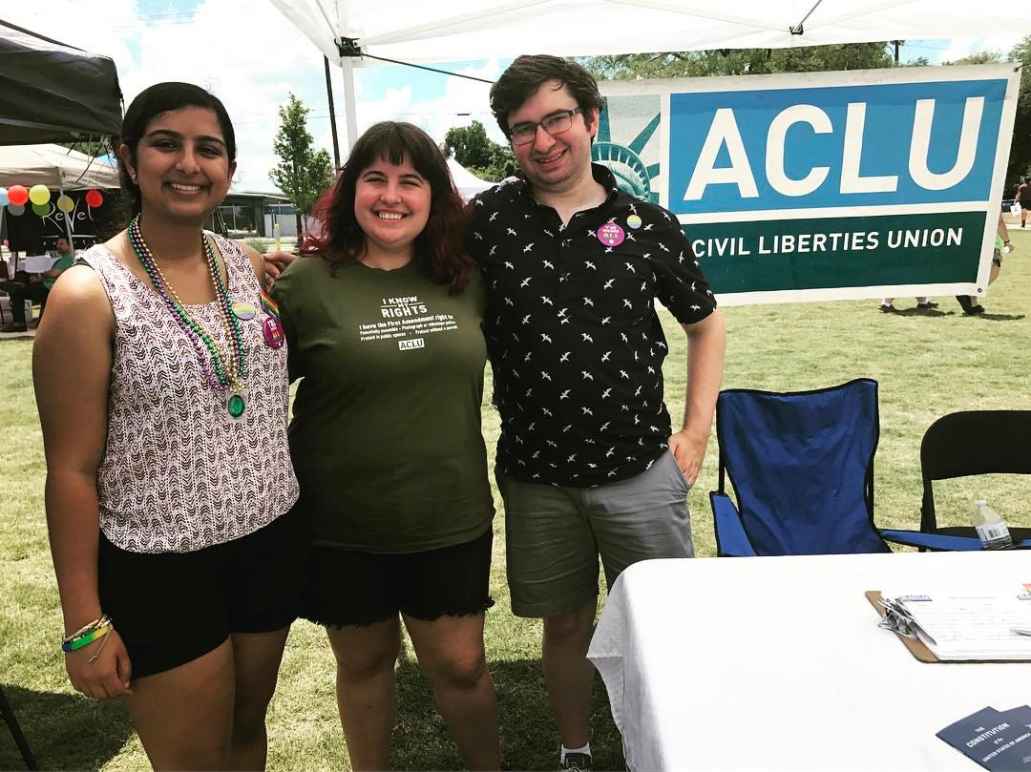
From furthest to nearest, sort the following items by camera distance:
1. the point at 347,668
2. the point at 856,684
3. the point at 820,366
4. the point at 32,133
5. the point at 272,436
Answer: the point at 820,366
the point at 32,133
the point at 347,668
the point at 272,436
the point at 856,684

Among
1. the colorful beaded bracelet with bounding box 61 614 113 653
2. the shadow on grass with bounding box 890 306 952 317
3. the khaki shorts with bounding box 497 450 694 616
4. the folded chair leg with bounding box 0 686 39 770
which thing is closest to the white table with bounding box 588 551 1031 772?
the khaki shorts with bounding box 497 450 694 616

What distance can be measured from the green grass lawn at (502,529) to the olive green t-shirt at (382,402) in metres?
0.73

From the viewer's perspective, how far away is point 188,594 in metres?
1.43

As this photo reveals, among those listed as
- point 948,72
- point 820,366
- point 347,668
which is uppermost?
point 948,72

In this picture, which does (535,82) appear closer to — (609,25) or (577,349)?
(577,349)

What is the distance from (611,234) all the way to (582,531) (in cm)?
81

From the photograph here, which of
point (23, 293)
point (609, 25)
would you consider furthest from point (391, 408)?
point (23, 293)

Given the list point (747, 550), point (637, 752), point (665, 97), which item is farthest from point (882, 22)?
point (637, 752)

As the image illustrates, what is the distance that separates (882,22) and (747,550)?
2.30m

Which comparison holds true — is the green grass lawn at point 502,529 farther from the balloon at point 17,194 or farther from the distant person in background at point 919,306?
the balloon at point 17,194

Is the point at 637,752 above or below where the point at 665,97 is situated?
below

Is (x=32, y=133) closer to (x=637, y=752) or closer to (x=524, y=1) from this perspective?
(x=524, y=1)

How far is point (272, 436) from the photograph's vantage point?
1.53m

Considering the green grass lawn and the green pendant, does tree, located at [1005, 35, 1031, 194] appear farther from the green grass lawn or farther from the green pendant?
the green pendant
